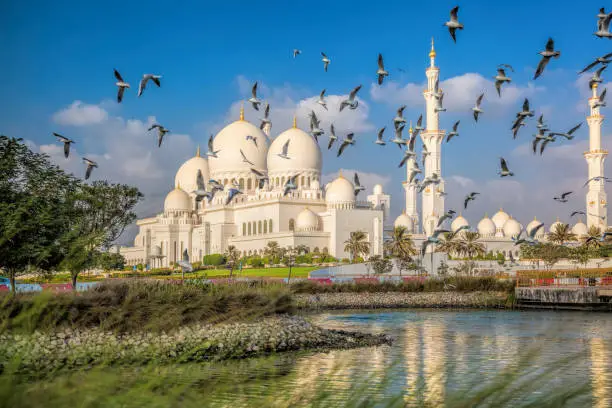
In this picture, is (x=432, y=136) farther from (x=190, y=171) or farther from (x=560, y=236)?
(x=190, y=171)

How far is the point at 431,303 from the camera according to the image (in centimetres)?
3281

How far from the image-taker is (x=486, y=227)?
87.1 meters

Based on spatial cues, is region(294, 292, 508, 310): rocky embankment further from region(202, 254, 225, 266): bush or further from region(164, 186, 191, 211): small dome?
region(164, 186, 191, 211): small dome

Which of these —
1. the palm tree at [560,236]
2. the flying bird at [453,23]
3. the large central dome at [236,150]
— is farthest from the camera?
the large central dome at [236,150]

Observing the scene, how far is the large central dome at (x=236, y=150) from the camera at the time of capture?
8275cm

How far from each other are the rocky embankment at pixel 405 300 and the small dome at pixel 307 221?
3770cm

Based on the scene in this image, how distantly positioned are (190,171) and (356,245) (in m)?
34.7

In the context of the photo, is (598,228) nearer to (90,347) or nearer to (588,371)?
(588,371)

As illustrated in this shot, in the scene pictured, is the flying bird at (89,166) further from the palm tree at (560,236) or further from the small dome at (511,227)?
the small dome at (511,227)

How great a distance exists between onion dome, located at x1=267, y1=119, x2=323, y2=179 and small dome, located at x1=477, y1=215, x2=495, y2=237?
20902 millimetres

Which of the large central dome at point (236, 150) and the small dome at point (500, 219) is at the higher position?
the large central dome at point (236, 150)

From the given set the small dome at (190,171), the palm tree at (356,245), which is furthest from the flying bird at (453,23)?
the small dome at (190,171)

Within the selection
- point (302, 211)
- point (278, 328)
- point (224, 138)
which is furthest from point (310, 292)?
point (224, 138)

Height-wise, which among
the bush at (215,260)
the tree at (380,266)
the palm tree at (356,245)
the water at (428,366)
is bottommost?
the water at (428,366)
